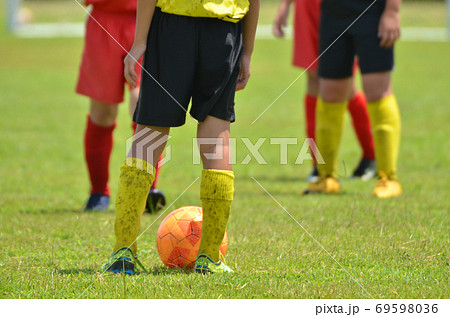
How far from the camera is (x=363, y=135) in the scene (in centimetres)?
693

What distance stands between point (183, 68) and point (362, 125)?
11.9ft

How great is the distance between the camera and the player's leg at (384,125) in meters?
5.72

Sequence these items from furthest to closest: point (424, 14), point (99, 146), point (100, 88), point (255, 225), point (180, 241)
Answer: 1. point (424, 14)
2. point (99, 146)
3. point (100, 88)
4. point (255, 225)
5. point (180, 241)

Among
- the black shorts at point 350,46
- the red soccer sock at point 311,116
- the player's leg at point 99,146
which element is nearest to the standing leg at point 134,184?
the player's leg at point 99,146

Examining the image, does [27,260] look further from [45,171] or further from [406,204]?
[45,171]

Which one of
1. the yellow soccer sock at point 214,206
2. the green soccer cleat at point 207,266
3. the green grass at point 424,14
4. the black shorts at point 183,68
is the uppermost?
the black shorts at point 183,68

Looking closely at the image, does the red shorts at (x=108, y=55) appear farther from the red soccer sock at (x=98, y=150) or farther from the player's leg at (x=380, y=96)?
the player's leg at (x=380, y=96)

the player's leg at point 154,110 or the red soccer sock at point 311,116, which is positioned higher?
the player's leg at point 154,110

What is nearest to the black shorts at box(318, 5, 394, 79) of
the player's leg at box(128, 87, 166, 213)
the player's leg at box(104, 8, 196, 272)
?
the player's leg at box(128, 87, 166, 213)

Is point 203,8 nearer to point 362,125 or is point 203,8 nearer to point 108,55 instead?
point 108,55

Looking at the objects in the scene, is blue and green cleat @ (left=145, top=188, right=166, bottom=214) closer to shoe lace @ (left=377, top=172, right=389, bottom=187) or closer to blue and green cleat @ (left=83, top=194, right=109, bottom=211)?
blue and green cleat @ (left=83, top=194, right=109, bottom=211)

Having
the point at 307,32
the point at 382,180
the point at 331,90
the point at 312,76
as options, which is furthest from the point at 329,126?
the point at 307,32

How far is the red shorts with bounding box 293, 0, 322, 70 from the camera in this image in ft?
23.1

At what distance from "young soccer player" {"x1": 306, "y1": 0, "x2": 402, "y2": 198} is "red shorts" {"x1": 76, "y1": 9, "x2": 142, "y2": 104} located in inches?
60.1
